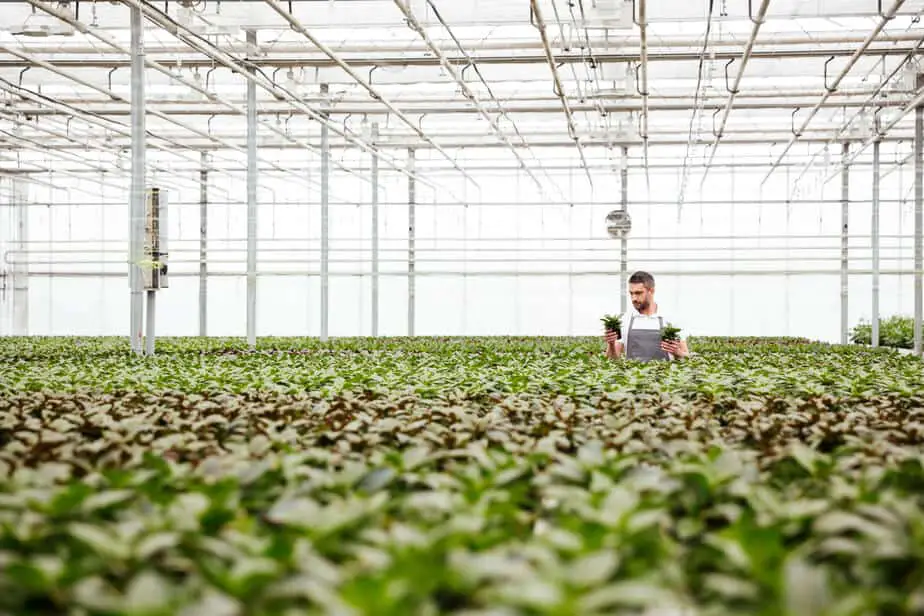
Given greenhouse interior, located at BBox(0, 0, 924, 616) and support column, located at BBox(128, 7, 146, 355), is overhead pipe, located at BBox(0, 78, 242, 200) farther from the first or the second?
support column, located at BBox(128, 7, 146, 355)

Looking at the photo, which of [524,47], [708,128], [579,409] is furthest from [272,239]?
[579,409]

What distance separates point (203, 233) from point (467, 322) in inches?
283

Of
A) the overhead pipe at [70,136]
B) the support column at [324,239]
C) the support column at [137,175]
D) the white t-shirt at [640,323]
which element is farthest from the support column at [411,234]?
the white t-shirt at [640,323]

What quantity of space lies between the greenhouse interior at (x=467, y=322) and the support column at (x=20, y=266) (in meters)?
0.11

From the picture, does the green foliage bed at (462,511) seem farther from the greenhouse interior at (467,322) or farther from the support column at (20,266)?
the support column at (20,266)

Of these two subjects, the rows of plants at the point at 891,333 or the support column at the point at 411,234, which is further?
the support column at the point at 411,234

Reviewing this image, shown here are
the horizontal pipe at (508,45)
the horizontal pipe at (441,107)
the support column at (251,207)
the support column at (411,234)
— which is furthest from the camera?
the support column at (411,234)

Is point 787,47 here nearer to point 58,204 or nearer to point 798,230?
point 798,230

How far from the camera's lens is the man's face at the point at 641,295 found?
833cm

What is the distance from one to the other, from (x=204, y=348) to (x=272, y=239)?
41.9 ft

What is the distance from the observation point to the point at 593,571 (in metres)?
1.69

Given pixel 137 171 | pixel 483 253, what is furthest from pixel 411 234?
pixel 137 171

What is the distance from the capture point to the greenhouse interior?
1902mm

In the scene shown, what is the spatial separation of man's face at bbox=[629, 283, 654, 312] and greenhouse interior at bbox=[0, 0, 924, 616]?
0.15 feet
